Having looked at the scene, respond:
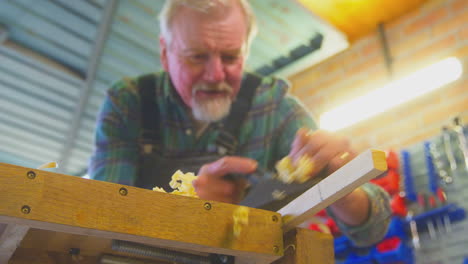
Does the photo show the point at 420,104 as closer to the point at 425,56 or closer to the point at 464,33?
the point at 425,56

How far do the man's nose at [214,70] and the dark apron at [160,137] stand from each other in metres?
0.12

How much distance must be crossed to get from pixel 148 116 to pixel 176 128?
0.32 ft

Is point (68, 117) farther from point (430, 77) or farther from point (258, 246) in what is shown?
point (258, 246)

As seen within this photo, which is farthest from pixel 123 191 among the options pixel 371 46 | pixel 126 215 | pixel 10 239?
pixel 371 46

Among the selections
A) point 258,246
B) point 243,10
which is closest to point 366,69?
point 243,10

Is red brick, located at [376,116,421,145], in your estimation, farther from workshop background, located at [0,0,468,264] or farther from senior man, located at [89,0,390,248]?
senior man, located at [89,0,390,248]

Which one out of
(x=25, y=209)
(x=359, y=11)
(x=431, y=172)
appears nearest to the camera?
(x=25, y=209)

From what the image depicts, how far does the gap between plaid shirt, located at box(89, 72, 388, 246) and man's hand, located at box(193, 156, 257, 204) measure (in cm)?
31

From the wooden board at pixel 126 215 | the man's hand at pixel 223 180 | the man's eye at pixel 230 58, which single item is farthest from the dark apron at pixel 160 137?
the wooden board at pixel 126 215

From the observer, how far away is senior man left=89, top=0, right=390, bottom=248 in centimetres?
144

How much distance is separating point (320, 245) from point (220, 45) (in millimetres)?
840

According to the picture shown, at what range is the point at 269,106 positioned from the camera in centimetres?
154

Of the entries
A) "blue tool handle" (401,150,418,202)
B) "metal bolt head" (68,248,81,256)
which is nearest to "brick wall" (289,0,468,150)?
"blue tool handle" (401,150,418,202)

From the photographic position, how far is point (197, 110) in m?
1.52
